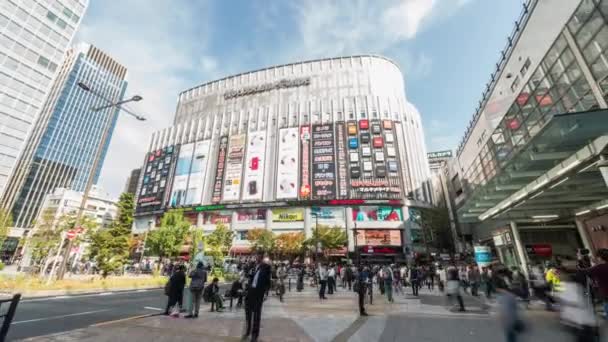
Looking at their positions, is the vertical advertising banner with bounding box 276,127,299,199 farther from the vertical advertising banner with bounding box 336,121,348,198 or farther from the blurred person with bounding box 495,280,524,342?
the blurred person with bounding box 495,280,524,342

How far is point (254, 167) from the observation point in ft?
174

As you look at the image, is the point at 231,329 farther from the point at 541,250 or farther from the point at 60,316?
the point at 541,250

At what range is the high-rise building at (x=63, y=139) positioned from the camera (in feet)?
235

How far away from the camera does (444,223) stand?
45.1 m

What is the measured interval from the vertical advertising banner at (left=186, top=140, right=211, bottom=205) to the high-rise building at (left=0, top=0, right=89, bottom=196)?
26.9m

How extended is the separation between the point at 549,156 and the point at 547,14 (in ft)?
33.0

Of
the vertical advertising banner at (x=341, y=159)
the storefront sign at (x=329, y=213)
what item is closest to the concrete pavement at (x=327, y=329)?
the storefront sign at (x=329, y=213)

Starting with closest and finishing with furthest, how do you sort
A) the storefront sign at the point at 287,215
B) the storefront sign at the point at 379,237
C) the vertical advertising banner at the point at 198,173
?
the storefront sign at the point at 379,237, the storefront sign at the point at 287,215, the vertical advertising banner at the point at 198,173

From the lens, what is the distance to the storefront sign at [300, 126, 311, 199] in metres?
48.1

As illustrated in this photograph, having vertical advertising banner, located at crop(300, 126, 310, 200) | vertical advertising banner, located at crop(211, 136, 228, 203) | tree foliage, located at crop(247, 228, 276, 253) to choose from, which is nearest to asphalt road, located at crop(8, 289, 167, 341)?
tree foliage, located at crop(247, 228, 276, 253)

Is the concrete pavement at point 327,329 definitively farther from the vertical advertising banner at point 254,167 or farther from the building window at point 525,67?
the vertical advertising banner at point 254,167

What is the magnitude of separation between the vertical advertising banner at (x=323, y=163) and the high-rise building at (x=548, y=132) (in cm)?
2626

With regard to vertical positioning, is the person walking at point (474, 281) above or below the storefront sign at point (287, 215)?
below

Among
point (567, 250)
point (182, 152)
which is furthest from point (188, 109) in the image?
point (567, 250)
